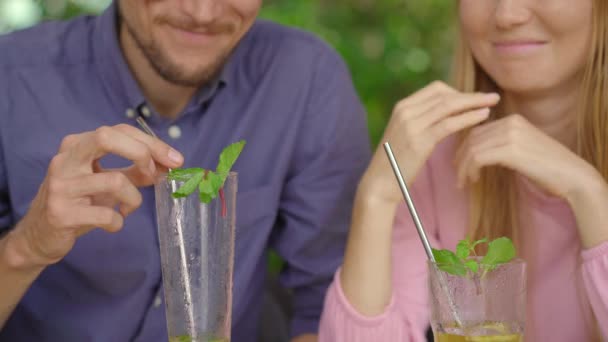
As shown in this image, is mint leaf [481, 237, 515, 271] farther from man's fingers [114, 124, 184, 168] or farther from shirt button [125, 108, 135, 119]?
shirt button [125, 108, 135, 119]

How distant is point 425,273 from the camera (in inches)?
84.4

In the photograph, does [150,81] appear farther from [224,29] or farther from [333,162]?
[333,162]

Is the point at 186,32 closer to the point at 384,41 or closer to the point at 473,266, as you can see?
the point at 473,266

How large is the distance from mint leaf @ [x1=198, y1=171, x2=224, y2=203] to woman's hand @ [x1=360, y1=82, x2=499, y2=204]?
56 cm

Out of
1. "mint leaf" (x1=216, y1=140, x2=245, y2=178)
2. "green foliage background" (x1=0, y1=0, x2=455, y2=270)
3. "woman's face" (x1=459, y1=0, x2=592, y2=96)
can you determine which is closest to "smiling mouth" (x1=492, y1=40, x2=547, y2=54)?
"woman's face" (x1=459, y1=0, x2=592, y2=96)

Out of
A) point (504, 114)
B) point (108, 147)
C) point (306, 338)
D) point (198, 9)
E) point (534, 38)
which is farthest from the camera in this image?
point (306, 338)

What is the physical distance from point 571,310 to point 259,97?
0.92 m

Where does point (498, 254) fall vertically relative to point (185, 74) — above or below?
below

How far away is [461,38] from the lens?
87.5 inches

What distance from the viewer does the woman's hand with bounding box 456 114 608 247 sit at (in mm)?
1822

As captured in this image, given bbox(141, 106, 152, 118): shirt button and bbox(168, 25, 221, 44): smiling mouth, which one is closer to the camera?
bbox(168, 25, 221, 44): smiling mouth

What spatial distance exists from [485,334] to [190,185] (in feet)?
1.73

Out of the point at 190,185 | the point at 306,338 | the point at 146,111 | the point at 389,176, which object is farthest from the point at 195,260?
the point at 306,338

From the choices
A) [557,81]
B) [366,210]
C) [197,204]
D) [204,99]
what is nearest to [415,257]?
[366,210]
